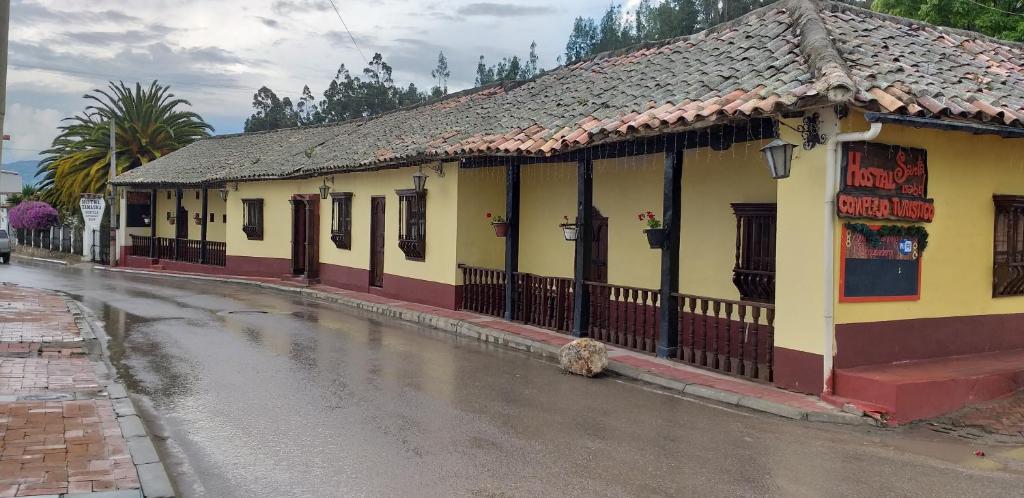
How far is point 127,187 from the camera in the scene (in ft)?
97.1

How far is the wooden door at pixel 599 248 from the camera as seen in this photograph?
13.3 m

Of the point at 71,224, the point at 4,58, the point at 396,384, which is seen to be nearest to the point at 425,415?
the point at 396,384

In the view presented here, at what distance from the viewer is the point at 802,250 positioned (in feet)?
26.7

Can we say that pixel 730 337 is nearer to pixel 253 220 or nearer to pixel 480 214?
pixel 480 214

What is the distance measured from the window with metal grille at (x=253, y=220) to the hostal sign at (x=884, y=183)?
1920 cm

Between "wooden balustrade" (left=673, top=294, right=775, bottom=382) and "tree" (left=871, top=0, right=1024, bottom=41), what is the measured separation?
12.4 meters

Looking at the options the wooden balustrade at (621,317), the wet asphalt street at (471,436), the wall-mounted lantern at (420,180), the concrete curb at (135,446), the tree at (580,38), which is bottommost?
the wet asphalt street at (471,436)

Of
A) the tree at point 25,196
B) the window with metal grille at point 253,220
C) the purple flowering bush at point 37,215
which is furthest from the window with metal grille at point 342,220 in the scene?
the tree at point 25,196

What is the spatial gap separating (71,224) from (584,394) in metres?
Answer: 33.5

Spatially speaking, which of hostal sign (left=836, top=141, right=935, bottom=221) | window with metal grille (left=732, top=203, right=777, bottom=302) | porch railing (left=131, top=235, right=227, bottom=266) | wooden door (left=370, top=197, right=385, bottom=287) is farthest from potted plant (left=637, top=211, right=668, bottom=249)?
porch railing (left=131, top=235, right=227, bottom=266)

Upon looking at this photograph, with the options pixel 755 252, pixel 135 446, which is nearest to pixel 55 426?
pixel 135 446

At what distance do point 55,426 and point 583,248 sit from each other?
294 inches

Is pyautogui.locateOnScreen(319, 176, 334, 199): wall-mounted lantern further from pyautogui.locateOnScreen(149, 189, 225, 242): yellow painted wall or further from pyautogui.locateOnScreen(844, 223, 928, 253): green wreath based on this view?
pyautogui.locateOnScreen(844, 223, 928, 253): green wreath

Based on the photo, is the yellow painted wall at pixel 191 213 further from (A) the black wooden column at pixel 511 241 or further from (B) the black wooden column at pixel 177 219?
(A) the black wooden column at pixel 511 241
